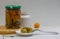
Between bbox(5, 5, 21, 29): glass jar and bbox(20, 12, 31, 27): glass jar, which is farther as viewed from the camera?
bbox(20, 12, 31, 27): glass jar

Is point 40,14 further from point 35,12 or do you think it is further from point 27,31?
point 27,31

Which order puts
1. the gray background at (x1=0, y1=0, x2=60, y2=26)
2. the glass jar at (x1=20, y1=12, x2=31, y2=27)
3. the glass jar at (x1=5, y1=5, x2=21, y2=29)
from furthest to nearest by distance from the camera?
1. the gray background at (x1=0, y1=0, x2=60, y2=26)
2. the glass jar at (x1=20, y1=12, x2=31, y2=27)
3. the glass jar at (x1=5, y1=5, x2=21, y2=29)

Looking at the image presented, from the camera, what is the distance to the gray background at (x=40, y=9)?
1943mm

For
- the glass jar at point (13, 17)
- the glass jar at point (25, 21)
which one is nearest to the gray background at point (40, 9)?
the glass jar at point (25, 21)

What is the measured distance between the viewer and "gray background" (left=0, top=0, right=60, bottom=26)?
1943 mm

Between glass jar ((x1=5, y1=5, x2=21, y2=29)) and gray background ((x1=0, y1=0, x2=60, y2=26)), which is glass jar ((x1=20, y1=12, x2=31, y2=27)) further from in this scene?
gray background ((x1=0, y1=0, x2=60, y2=26))

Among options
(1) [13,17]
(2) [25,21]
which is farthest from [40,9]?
(1) [13,17]

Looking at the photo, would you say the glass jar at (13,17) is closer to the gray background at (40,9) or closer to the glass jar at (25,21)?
the glass jar at (25,21)

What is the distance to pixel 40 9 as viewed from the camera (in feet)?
6.44

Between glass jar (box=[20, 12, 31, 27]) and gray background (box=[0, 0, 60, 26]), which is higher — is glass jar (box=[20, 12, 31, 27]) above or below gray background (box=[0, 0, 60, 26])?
below

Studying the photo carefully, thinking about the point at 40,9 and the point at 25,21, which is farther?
the point at 40,9

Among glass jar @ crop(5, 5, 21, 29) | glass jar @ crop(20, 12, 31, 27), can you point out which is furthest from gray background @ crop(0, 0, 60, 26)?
glass jar @ crop(5, 5, 21, 29)

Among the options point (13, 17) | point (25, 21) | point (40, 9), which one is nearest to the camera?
point (13, 17)

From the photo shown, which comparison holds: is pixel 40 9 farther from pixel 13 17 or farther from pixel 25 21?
pixel 13 17
